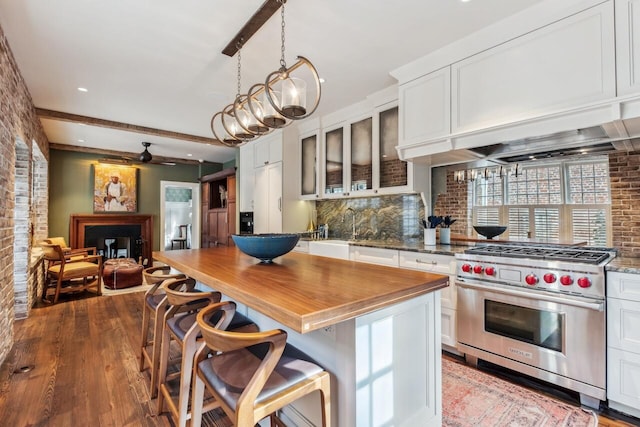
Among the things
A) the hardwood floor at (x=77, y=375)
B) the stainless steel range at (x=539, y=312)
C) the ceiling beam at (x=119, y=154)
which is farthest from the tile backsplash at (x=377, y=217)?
the ceiling beam at (x=119, y=154)

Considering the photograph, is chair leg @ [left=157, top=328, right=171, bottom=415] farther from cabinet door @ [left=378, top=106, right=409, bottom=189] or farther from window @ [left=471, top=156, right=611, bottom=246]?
window @ [left=471, top=156, right=611, bottom=246]

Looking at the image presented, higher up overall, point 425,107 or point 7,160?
point 425,107

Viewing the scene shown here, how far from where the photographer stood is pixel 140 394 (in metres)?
2.06

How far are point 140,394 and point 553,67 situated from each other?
3.55 meters

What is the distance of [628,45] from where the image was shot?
5.75ft

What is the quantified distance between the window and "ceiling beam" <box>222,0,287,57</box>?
234 cm

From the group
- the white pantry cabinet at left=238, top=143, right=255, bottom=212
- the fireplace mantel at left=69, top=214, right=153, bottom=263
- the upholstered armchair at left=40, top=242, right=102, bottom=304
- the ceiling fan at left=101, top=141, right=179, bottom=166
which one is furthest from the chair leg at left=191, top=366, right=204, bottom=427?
the fireplace mantel at left=69, top=214, right=153, bottom=263

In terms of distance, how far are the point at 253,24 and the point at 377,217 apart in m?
2.51

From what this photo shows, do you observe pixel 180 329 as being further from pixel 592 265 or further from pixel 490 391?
pixel 592 265

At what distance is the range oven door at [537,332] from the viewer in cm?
187

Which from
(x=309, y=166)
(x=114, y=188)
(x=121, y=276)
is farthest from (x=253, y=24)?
(x=114, y=188)

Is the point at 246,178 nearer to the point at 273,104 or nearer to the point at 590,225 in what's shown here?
the point at 273,104

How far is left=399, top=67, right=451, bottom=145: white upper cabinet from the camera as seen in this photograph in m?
2.57

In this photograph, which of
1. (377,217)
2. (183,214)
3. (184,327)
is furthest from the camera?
(183,214)
